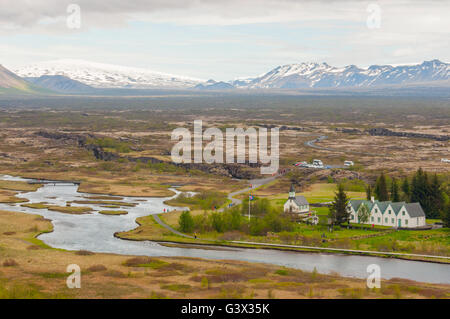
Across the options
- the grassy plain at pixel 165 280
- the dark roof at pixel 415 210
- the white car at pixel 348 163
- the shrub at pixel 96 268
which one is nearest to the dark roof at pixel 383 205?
the dark roof at pixel 415 210

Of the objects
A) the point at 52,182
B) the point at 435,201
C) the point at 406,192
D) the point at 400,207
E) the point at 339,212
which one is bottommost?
the point at 52,182

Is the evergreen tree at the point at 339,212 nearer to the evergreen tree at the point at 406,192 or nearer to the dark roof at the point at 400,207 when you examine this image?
the dark roof at the point at 400,207

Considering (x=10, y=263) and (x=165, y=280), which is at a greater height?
(x=10, y=263)

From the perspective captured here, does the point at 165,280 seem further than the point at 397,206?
No

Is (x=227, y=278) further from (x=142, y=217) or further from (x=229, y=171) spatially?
Answer: (x=229, y=171)

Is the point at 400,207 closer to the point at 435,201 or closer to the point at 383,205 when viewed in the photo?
the point at 383,205

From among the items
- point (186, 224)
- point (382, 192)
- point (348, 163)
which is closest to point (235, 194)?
point (382, 192)

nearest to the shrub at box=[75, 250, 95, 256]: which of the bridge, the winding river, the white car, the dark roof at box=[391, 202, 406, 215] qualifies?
the winding river

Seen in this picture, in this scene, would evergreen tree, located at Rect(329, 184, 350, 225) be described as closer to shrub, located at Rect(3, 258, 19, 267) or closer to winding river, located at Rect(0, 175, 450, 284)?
winding river, located at Rect(0, 175, 450, 284)

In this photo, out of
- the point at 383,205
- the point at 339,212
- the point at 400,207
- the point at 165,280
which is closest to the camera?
the point at 165,280
